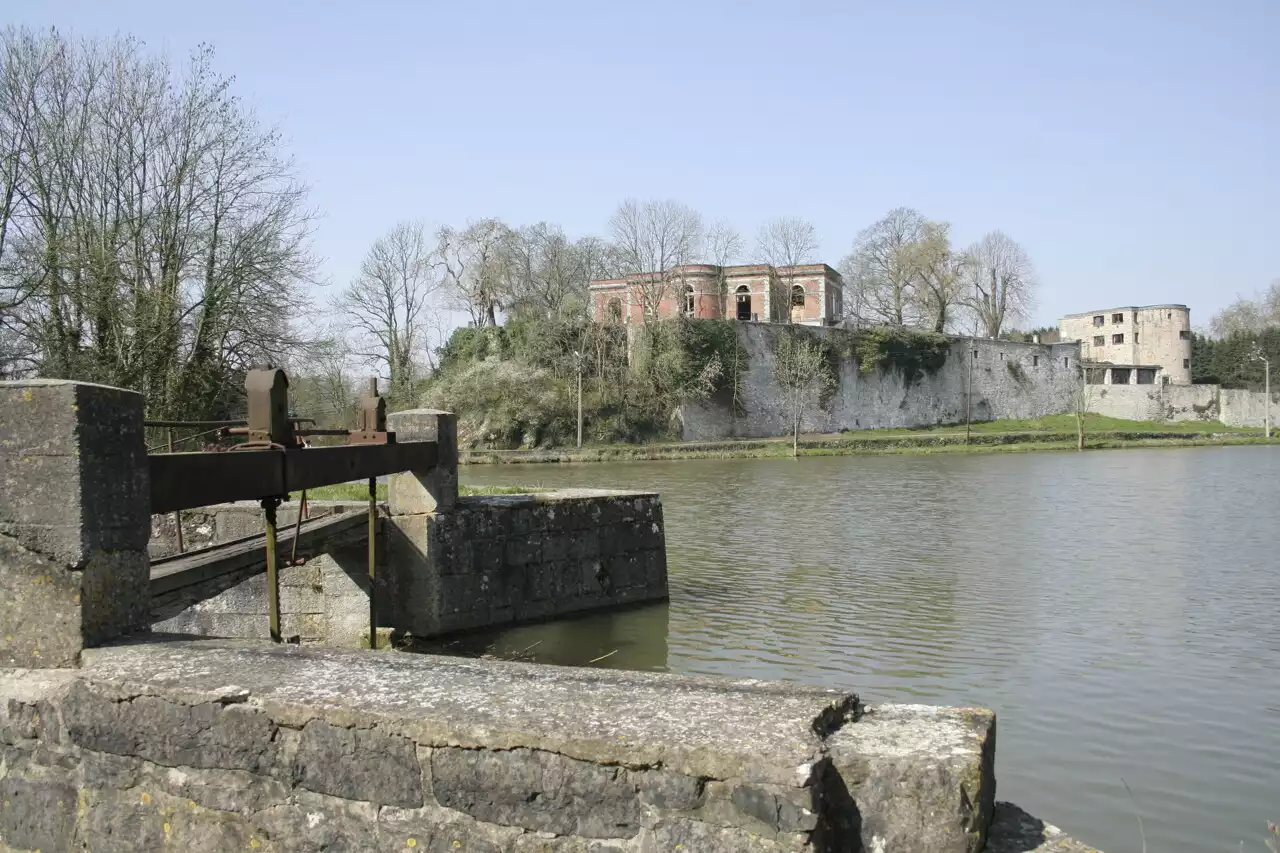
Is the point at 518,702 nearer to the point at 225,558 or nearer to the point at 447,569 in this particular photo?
the point at 225,558

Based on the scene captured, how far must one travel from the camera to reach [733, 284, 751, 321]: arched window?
195 feet

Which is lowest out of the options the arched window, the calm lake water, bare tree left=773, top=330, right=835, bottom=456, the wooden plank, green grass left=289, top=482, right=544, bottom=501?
the calm lake water

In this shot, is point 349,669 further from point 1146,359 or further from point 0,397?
point 1146,359

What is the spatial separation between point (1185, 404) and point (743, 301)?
34.8m

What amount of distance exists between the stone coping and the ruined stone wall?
5.22 metres

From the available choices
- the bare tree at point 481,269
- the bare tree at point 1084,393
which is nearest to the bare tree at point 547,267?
the bare tree at point 481,269

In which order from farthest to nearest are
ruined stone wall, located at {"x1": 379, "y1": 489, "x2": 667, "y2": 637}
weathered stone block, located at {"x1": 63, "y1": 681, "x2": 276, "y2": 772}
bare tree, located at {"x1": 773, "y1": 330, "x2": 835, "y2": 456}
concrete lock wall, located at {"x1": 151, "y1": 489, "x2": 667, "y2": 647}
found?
bare tree, located at {"x1": 773, "y1": 330, "x2": 835, "y2": 456}, ruined stone wall, located at {"x1": 379, "y1": 489, "x2": 667, "y2": 637}, concrete lock wall, located at {"x1": 151, "y1": 489, "x2": 667, "y2": 647}, weathered stone block, located at {"x1": 63, "y1": 681, "x2": 276, "y2": 772}

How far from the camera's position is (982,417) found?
64.2 m

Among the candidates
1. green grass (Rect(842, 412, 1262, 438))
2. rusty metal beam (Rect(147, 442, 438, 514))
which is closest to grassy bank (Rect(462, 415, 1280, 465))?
green grass (Rect(842, 412, 1262, 438))

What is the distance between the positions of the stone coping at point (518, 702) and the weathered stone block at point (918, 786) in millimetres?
124

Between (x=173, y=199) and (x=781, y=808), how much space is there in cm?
2330

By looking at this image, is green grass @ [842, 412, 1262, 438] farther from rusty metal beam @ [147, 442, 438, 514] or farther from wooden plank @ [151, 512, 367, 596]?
rusty metal beam @ [147, 442, 438, 514]

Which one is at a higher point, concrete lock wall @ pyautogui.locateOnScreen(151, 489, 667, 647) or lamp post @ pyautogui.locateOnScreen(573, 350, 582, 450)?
lamp post @ pyautogui.locateOnScreen(573, 350, 582, 450)

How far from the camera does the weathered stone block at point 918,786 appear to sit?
2.34m
